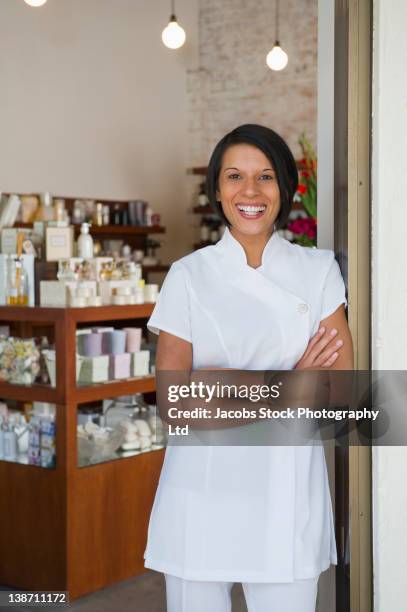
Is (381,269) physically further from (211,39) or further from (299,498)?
(211,39)

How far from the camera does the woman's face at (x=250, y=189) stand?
5.97ft

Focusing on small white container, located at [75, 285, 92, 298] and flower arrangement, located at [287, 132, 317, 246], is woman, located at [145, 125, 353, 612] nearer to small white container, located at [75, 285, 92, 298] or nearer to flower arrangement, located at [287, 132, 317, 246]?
flower arrangement, located at [287, 132, 317, 246]

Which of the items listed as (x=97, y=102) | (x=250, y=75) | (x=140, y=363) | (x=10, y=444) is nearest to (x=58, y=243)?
(x=140, y=363)

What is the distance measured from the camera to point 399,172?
69.4 inches

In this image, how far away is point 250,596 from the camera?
70.9 inches

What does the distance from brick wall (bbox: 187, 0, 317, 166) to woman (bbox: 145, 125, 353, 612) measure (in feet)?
19.2

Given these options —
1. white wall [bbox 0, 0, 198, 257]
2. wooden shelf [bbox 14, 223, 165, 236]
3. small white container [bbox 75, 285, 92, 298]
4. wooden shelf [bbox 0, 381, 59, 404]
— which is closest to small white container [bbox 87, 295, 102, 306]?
small white container [bbox 75, 285, 92, 298]

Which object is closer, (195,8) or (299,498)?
(299,498)

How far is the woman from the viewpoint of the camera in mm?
1768

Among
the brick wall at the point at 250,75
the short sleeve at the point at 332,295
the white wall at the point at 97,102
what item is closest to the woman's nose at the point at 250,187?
the short sleeve at the point at 332,295

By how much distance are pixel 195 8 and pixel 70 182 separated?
2524 mm

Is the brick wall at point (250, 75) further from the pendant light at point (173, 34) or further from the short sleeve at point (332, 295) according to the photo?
the short sleeve at point (332, 295)

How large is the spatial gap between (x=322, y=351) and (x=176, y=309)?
317 millimetres

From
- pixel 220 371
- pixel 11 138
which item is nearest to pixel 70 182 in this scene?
pixel 11 138
